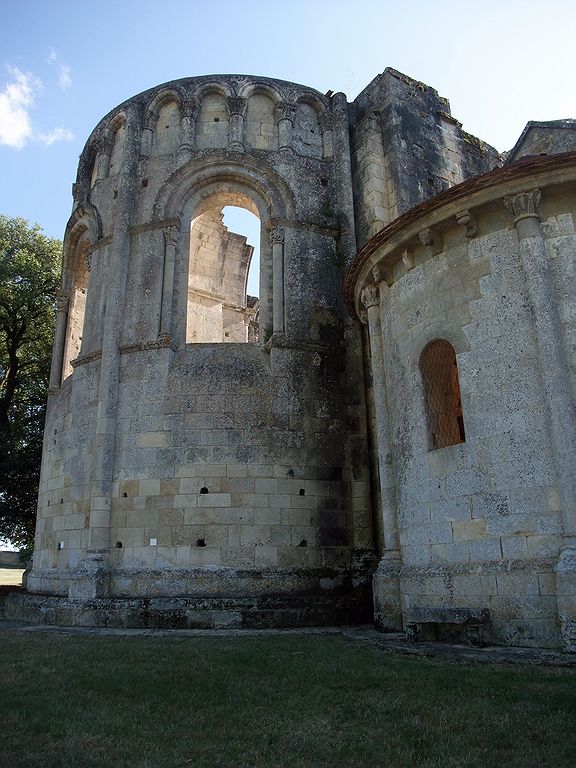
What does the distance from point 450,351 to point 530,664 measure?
463 centimetres

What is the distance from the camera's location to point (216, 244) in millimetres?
17203

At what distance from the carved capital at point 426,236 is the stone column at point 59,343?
9481 millimetres

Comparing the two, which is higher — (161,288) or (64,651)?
(161,288)

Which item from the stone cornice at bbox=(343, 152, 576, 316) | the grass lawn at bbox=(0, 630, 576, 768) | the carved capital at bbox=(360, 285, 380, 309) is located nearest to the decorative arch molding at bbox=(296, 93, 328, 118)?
the carved capital at bbox=(360, 285, 380, 309)

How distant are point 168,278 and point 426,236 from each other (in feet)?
19.3

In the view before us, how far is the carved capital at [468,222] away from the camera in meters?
8.70

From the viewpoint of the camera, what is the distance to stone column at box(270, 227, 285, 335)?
12.7m

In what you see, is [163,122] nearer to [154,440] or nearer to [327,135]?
[327,135]

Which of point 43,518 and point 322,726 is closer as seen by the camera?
point 322,726

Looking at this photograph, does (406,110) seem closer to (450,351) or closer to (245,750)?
(450,351)

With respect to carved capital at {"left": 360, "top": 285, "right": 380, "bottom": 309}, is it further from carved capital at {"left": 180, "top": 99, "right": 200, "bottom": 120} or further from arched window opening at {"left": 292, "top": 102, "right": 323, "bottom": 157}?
carved capital at {"left": 180, "top": 99, "right": 200, "bottom": 120}

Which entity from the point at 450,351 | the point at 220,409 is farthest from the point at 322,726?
the point at 220,409

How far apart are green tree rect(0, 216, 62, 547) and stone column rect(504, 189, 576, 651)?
15079mm

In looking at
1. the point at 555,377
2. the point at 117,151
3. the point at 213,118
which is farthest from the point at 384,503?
the point at 117,151
